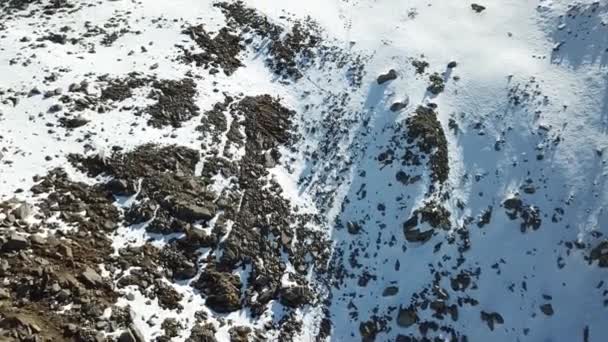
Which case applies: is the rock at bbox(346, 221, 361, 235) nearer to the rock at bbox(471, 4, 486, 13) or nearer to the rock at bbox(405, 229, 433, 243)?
the rock at bbox(405, 229, 433, 243)

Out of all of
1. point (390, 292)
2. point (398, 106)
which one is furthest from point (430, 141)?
point (390, 292)

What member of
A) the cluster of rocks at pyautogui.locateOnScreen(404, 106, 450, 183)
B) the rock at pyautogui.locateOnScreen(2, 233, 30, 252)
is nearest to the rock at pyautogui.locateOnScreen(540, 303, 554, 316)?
the cluster of rocks at pyautogui.locateOnScreen(404, 106, 450, 183)

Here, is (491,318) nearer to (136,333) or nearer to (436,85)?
(436,85)

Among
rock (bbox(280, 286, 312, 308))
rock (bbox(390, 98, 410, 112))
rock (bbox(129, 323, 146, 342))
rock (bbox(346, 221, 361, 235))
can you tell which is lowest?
rock (bbox(129, 323, 146, 342))

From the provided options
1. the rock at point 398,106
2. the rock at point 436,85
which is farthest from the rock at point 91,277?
the rock at point 436,85

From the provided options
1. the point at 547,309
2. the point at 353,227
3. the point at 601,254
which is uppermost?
the point at 601,254

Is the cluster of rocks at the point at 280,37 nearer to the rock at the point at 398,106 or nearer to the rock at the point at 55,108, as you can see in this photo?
the rock at the point at 398,106

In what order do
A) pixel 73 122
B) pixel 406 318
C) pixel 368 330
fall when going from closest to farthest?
1. pixel 368 330
2. pixel 406 318
3. pixel 73 122
